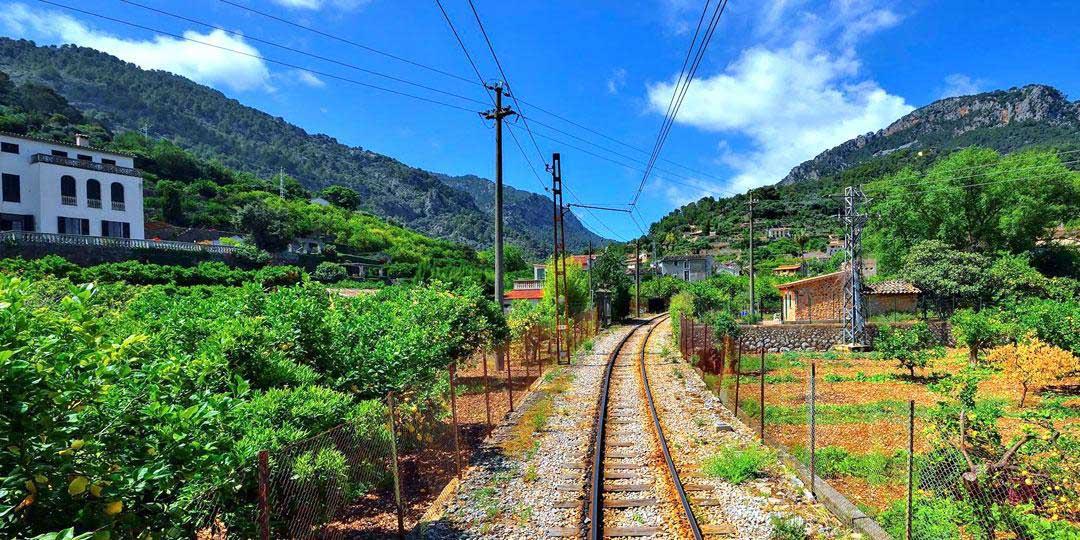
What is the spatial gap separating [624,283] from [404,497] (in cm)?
4423

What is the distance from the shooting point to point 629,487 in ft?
24.9

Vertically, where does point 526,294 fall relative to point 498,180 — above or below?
below

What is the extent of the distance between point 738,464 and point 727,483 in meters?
0.37

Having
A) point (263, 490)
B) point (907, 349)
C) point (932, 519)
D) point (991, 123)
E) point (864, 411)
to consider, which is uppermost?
A: point (991, 123)

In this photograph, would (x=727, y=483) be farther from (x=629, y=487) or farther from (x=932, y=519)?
(x=932, y=519)

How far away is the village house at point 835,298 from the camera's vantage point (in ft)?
107

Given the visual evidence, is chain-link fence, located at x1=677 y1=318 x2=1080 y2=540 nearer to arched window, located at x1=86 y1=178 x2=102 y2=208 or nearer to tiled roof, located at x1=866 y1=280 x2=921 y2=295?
tiled roof, located at x1=866 y1=280 x2=921 y2=295

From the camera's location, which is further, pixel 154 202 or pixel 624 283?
pixel 154 202

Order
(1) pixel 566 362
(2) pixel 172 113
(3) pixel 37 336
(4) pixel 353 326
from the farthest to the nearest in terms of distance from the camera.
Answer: (2) pixel 172 113
(1) pixel 566 362
(4) pixel 353 326
(3) pixel 37 336

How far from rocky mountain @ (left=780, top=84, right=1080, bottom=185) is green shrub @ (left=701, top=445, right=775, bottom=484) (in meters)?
136

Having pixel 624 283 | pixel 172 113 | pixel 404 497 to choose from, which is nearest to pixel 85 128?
pixel 172 113

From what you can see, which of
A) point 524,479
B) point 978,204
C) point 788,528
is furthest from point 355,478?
point 978,204

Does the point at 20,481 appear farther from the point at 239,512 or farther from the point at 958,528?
the point at 958,528

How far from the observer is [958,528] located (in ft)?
17.5
